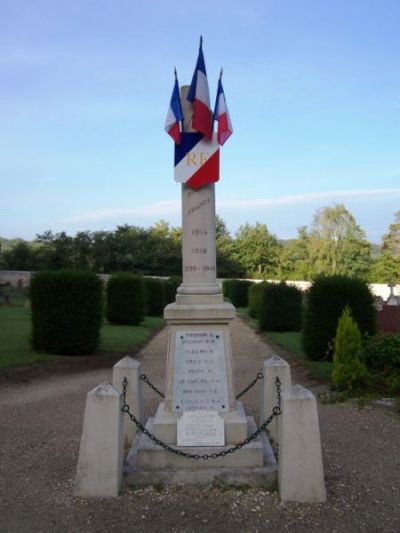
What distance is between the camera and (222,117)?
4.99m

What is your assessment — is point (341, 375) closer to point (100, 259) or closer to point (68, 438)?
point (68, 438)

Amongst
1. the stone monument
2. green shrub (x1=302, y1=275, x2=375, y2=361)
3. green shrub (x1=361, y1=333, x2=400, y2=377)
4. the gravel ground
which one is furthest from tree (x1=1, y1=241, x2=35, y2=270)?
the stone monument

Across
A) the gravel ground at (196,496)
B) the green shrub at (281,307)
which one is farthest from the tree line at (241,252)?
the gravel ground at (196,496)

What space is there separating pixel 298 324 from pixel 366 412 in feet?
37.2

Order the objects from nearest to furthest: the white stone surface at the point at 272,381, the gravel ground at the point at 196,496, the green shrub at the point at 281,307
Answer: the gravel ground at the point at 196,496
the white stone surface at the point at 272,381
the green shrub at the point at 281,307

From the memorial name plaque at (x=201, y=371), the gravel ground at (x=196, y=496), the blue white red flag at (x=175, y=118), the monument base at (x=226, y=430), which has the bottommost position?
the gravel ground at (x=196, y=496)

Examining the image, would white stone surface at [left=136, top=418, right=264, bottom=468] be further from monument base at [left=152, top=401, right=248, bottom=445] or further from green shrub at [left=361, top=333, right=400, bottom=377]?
green shrub at [left=361, top=333, right=400, bottom=377]

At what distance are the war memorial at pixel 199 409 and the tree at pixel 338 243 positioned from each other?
5054 centimetres

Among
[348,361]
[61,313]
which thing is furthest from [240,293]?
[348,361]

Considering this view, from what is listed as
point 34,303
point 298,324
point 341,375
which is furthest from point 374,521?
point 298,324

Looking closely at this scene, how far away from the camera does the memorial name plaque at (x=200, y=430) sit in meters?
4.63

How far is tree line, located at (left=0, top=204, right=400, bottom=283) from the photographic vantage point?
46812 mm

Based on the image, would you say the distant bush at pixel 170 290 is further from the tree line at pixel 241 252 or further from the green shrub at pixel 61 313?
the green shrub at pixel 61 313

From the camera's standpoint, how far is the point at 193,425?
468 cm
